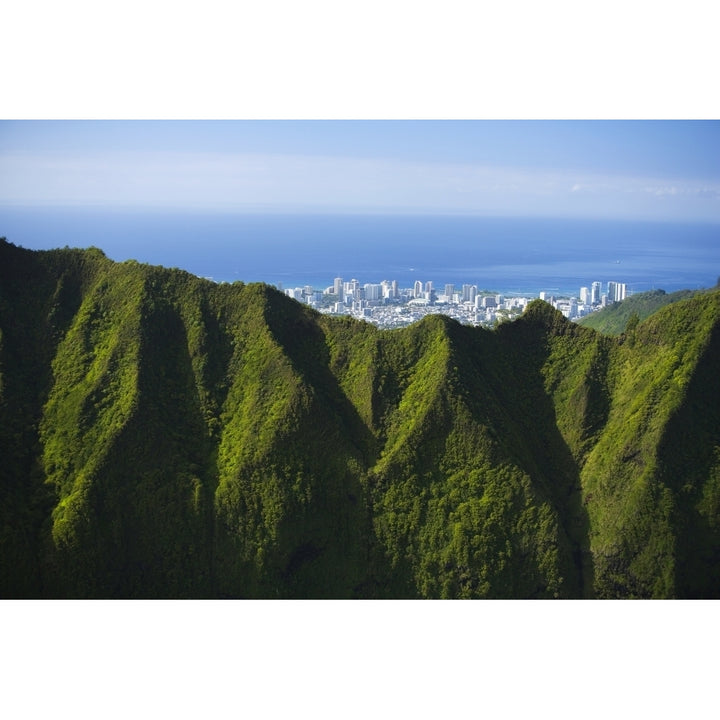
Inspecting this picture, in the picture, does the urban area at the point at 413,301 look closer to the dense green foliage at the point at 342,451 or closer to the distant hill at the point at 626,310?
the distant hill at the point at 626,310

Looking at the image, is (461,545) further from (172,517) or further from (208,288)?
(208,288)

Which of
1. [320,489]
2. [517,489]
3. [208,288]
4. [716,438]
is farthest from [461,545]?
[208,288]

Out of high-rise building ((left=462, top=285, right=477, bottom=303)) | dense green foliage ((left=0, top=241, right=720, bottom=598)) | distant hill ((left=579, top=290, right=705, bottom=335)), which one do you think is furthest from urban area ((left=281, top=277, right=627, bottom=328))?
dense green foliage ((left=0, top=241, right=720, bottom=598))

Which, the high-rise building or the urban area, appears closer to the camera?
the urban area

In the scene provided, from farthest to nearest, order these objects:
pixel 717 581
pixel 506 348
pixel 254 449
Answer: pixel 506 348, pixel 254 449, pixel 717 581

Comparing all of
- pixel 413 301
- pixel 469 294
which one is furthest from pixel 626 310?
pixel 413 301

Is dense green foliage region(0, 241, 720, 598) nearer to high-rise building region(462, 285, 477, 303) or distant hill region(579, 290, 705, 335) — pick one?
high-rise building region(462, 285, 477, 303)

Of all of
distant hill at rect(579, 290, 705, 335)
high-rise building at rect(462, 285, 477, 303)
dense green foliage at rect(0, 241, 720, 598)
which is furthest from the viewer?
distant hill at rect(579, 290, 705, 335)
